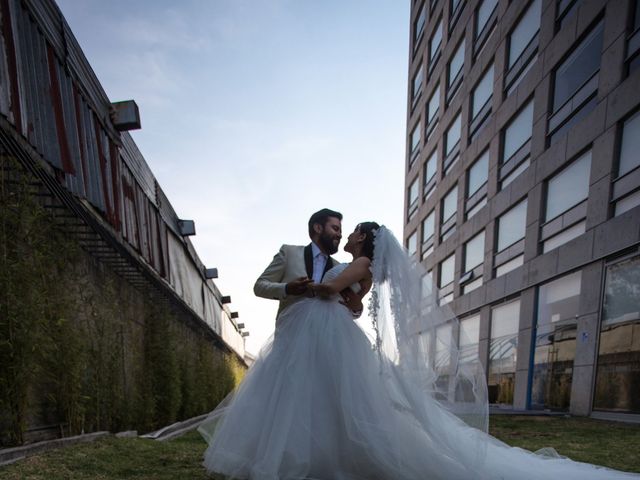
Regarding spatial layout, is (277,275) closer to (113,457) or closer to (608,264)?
(113,457)

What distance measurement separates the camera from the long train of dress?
7.93 feet

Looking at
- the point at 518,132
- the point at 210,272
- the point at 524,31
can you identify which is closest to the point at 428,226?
the point at 518,132

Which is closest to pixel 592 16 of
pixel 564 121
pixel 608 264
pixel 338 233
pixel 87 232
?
pixel 564 121

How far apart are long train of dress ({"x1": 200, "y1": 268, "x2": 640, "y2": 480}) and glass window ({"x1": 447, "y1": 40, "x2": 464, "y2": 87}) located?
18.4 metres

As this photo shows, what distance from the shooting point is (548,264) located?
11.2m

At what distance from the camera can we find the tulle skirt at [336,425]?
7.93ft

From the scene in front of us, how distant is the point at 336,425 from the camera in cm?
254

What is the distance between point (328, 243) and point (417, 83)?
25786 mm

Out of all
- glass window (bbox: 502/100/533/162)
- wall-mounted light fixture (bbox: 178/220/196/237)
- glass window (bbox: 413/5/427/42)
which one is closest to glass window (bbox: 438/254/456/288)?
glass window (bbox: 502/100/533/162)

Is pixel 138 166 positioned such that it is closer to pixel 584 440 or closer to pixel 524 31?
pixel 584 440

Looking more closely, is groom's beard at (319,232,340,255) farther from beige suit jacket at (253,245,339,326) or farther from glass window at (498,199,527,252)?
glass window at (498,199,527,252)

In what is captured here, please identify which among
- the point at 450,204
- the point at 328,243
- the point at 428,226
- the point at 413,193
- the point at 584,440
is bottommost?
the point at 584,440

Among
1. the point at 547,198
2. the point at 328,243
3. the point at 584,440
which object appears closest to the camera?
the point at 328,243

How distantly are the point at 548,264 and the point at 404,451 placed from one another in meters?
10.1
